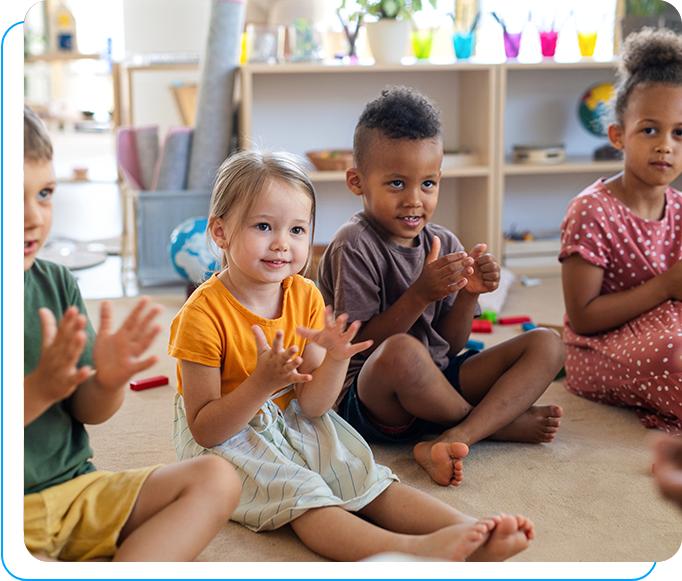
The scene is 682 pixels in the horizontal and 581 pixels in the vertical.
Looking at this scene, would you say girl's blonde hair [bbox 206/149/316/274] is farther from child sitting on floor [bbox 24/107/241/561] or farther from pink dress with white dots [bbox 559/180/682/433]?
pink dress with white dots [bbox 559/180/682/433]

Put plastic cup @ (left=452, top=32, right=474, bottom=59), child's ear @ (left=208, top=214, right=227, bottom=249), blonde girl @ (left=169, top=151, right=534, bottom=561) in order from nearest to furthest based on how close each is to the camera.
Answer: blonde girl @ (left=169, top=151, right=534, bottom=561)
child's ear @ (left=208, top=214, right=227, bottom=249)
plastic cup @ (left=452, top=32, right=474, bottom=59)

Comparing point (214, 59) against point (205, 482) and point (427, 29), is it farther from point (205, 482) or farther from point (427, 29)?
point (205, 482)

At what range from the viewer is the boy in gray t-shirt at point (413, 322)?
40.0 inches

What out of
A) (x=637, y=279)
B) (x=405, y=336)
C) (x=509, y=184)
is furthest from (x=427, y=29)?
(x=405, y=336)

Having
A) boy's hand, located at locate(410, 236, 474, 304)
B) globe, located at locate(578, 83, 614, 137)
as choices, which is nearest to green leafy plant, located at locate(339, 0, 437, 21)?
globe, located at locate(578, 83, 614, 137)

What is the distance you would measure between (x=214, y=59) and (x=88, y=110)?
1.43 metres

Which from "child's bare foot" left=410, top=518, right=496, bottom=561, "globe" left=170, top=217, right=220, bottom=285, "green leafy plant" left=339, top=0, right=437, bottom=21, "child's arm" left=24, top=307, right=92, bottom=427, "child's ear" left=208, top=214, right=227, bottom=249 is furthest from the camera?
"green leafy plant" left=339, top=0, right=437, bottom=21

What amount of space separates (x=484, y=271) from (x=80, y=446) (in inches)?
23.1

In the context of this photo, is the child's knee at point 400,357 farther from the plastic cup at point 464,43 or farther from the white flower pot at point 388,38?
the plastic cup at point 464,43

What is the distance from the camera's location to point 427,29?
2.46 meters

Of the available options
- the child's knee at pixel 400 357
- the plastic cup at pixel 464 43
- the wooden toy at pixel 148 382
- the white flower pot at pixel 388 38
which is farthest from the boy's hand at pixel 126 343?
the plastic cup at pixel 464 43

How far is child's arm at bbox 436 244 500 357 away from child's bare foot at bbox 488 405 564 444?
146 mm

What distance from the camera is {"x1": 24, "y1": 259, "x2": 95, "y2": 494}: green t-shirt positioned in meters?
0.63

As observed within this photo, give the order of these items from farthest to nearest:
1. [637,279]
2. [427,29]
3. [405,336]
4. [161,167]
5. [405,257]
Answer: [427,29] → [161,167] → [637,279] → [405,257] → [405,336]
